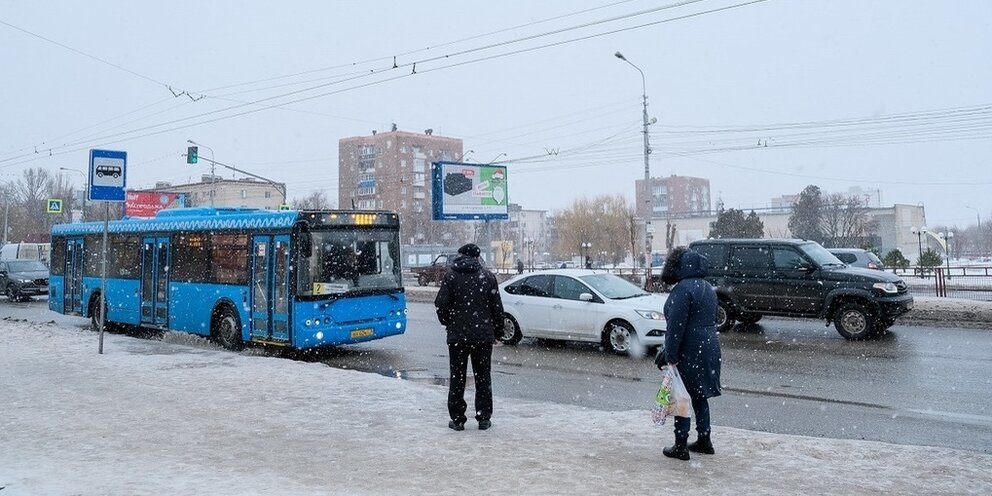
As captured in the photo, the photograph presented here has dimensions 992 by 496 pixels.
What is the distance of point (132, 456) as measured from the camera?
6.12m

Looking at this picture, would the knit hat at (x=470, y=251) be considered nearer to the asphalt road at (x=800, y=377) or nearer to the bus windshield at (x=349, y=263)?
the asphalt road at (x=800, y=377)

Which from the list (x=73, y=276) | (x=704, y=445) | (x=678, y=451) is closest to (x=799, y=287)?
(x=704, y=445)

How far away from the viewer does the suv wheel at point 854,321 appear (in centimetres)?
1409

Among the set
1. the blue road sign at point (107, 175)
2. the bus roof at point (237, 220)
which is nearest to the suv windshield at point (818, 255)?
the bus roof at point (237, 220)

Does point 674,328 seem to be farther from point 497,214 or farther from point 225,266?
point 497,214

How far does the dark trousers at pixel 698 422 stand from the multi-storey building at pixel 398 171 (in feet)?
280

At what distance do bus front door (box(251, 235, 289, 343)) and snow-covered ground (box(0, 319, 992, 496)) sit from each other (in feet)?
11.2

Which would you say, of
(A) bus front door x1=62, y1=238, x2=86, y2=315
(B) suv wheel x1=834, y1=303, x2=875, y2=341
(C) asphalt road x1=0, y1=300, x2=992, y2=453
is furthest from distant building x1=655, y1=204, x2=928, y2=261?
(A) bus front door x1=62, y1=238, x2=86, y2=315

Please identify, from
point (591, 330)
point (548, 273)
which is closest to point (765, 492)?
point (591, 330)

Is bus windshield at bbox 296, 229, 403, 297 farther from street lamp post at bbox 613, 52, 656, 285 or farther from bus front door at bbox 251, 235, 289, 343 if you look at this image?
street lamp post at bbox 613, 52, 656, 285

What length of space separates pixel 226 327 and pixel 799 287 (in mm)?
11718

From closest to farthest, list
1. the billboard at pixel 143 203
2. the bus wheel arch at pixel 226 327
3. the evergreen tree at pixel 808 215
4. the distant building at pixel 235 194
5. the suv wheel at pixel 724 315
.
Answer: the bus wheel arch at pixel 226 327
the suv wheel at pixel 724 315
the billboard at pixel 143 203
the evergreen tree at pixel 808 215
the distant building at pixel 235 194

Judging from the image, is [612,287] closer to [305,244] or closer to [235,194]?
[305,244]

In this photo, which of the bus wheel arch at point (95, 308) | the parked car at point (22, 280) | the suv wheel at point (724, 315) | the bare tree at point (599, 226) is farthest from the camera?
the bare tree at point (599, 226)
